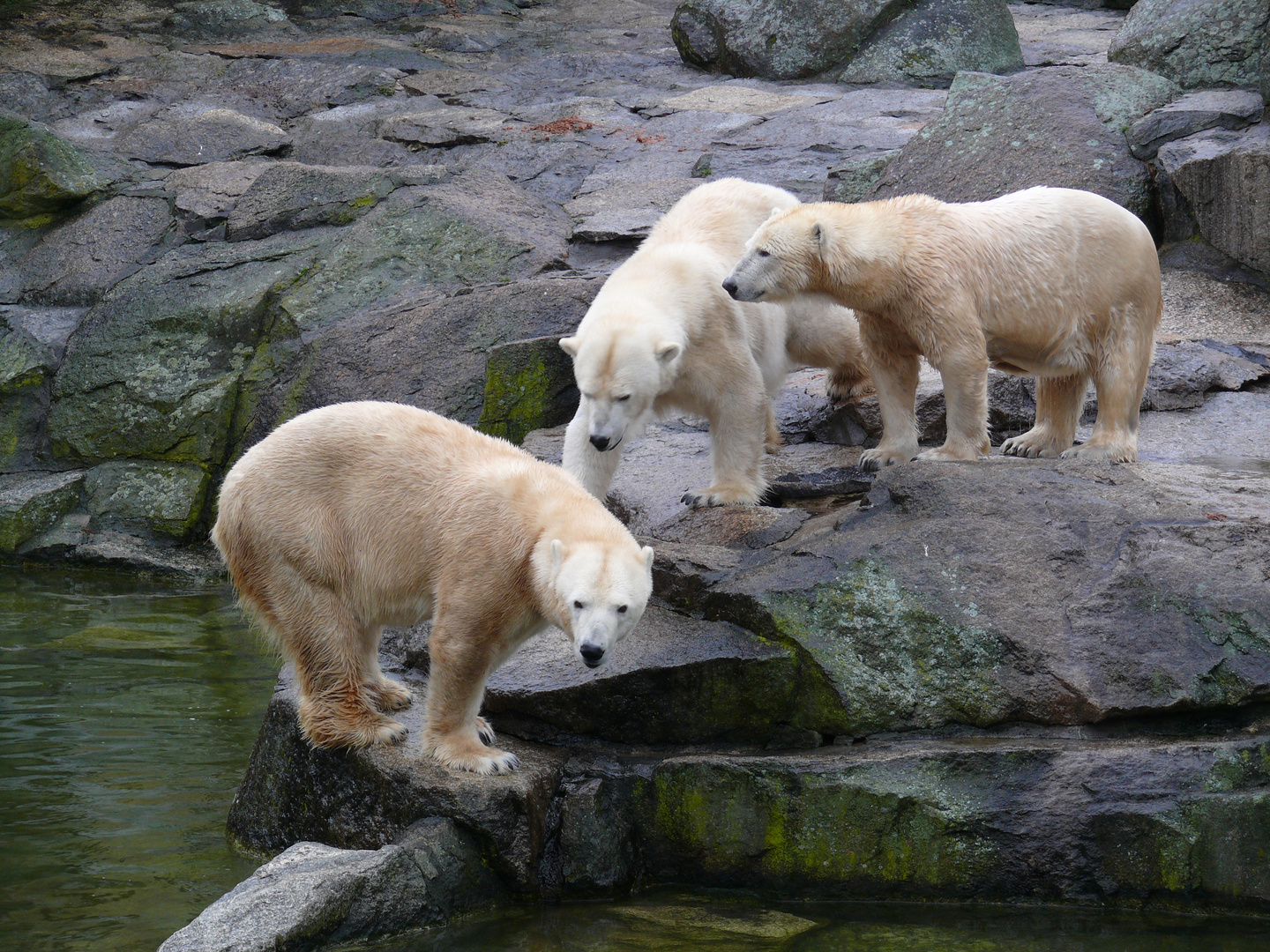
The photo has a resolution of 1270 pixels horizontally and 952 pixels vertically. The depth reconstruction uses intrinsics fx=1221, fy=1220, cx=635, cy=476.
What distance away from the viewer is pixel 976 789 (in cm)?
390

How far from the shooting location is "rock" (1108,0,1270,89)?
926cm

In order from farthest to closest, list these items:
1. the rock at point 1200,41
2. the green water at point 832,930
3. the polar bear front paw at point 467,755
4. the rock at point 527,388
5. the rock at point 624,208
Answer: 1. the rock at point 624,208
2. the rock at point 1200,41
3. the rock at point 527,388
4. the polar bear front paw at point 467,755
5. the green water at point 832,930

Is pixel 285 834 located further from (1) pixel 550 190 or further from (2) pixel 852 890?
(1) pixel 550 190

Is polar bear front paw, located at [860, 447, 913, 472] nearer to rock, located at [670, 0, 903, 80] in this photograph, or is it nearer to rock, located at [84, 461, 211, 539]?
rock, located at [84, 461, 211, 539]

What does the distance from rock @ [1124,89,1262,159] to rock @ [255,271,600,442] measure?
3800 millimetres

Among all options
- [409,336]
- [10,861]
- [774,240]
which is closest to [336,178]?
[409,336]

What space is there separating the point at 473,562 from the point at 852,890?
1625mm

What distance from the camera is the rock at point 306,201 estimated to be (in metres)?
9.99

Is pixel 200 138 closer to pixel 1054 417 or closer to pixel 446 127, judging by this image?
pixel 446 127

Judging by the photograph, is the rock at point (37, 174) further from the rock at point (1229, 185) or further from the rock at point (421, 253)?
the rock at point (1229, 185)

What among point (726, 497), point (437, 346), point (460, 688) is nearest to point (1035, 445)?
point (726, 497)

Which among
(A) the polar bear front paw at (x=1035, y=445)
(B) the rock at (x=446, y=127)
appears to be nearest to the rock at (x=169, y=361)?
(B) the rock at (x=446, y=127)

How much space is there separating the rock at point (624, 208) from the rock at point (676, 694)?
5598mm

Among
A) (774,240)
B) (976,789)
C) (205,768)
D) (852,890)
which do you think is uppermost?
(774,240)
